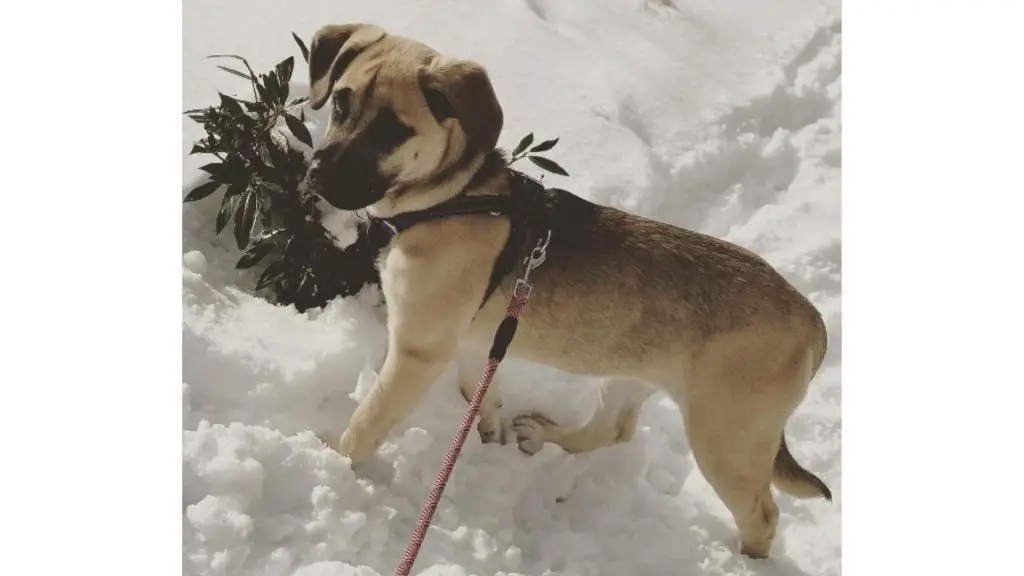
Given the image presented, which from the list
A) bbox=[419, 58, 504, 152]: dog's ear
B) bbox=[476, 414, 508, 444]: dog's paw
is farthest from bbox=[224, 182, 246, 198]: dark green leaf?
bbox=[476, 414, 508, 444]: dog's paw

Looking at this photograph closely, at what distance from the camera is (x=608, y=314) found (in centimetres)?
129

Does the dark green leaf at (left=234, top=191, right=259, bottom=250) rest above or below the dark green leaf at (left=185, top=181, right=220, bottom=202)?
below

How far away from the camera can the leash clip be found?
1.21 meters

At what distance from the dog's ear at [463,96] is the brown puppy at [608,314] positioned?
34mm

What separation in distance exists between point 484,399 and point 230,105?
73cm

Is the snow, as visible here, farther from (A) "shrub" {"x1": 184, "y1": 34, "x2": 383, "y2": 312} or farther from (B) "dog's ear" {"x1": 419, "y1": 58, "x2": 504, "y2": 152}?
(B) "dog's ear" {"x1": 419, "y1": 58, "x2": 504, "y2": 152}

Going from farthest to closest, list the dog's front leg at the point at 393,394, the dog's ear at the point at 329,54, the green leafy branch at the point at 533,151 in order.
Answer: the green leafy branch at the point at 533,151 → the dog's front leg at the point at 393,394 → the dog's ear at the point at 329,54

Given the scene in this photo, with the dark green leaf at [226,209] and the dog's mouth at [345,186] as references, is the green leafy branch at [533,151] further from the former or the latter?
the dark green leaf at [226,209]

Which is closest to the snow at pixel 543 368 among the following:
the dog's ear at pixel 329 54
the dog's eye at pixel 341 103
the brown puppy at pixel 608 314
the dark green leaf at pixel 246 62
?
the dark green leaf at pixel 246 62

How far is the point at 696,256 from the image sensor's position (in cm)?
129

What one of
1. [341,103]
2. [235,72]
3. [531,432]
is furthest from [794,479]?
[235,72]

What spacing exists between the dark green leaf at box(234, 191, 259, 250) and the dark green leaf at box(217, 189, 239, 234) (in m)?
0.01

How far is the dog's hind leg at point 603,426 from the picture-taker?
1.52 meters
